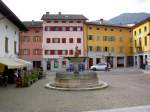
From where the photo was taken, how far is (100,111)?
39.5 ft

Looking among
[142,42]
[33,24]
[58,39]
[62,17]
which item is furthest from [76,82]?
[33,24]

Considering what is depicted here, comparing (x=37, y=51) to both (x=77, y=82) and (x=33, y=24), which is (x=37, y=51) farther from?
(x=77, y=82)

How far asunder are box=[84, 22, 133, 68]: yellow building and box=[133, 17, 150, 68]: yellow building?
6847 millimetres

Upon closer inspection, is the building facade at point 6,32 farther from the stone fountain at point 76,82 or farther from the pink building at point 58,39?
the pink building at point 58,39

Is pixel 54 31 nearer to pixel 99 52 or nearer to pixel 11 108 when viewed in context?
pixel 99 52

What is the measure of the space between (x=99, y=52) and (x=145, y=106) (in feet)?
183

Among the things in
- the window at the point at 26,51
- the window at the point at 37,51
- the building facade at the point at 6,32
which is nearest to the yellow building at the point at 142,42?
the window at the point at 37,51

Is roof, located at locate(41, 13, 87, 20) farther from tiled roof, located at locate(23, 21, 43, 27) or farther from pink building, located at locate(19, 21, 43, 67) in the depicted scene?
tiled roof, located at locate(23, 21, 43, 27)

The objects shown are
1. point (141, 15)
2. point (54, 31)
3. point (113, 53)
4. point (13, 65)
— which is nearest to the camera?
point (13, 65)

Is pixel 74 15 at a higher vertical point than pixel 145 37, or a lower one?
higher

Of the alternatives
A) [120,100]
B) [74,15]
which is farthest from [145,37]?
[120,100]

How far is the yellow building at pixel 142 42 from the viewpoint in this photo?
56.0 m

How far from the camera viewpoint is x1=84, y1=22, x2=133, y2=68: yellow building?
6766 centimetres

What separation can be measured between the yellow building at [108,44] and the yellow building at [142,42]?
685 cm
